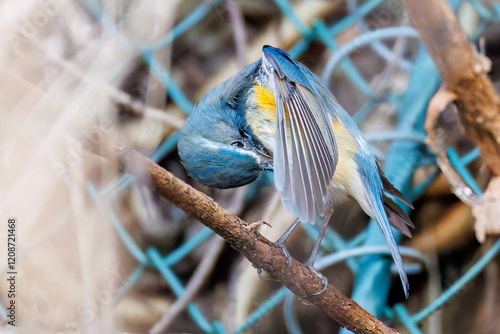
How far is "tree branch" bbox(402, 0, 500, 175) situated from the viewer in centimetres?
99

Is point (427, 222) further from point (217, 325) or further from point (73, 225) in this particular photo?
point (73, 225)

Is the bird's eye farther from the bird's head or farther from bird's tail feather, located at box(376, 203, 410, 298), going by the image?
bird's tail feather, located at box(376, 203, 410, 298)

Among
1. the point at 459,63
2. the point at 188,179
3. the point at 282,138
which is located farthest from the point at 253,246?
the point at 188,179

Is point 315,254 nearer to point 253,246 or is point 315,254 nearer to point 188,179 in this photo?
point 253,246

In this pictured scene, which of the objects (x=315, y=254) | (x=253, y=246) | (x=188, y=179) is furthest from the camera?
(x=188, y=179)

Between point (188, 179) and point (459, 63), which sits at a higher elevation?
point (459, 63)

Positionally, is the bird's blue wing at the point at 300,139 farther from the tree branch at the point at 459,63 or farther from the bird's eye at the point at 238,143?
the tree branch at the point at 459,63

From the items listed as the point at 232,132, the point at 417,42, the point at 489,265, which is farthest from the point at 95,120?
the point at 489,265

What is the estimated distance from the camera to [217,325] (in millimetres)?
1305

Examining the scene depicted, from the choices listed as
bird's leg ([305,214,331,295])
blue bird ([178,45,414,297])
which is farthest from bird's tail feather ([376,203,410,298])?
bird's leg ([305,214,331,295])

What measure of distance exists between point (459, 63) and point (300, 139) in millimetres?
474

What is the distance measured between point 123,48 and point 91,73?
121 millimetres

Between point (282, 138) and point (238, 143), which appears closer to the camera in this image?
point (282, 138)

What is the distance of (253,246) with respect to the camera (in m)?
0.68
